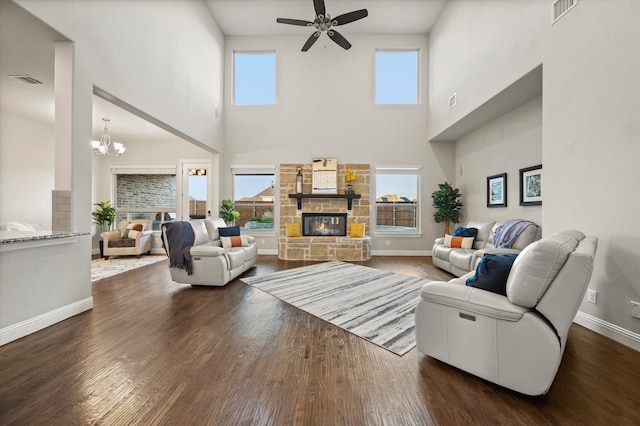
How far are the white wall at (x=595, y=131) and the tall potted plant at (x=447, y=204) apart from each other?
9.60 ft

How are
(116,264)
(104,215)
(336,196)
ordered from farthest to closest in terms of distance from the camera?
(336,196) < (104,215) < (116,264)

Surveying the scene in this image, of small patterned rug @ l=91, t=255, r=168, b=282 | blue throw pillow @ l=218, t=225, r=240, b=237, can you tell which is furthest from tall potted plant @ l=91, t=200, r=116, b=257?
blue throw pillow @ l=218, t=225, r=240, b=237

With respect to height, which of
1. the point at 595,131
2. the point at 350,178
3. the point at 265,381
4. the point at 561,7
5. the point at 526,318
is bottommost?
the point at 265,381

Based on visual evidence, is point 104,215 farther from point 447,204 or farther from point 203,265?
point 447,204

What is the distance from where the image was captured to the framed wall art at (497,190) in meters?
4.89

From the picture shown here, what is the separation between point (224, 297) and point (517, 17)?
5038 mm

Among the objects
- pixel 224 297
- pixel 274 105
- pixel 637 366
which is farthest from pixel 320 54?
pixel 637 366

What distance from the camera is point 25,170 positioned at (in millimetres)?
5676

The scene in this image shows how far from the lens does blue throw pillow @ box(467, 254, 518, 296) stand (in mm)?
1856

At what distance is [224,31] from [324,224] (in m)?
5.28

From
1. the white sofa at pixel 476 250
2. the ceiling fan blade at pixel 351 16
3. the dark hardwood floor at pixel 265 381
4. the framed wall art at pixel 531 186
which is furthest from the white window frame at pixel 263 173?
the framed wall art at pixel 531 186

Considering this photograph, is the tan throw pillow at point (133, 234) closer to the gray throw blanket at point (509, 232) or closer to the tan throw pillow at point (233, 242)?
the tan throw pillow at point (233, 242)

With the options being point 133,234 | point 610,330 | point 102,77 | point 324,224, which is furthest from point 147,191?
point 610,330

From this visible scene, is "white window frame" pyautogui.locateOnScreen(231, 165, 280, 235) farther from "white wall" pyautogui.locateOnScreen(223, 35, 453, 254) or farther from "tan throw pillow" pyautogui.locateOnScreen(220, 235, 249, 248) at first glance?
"tan throw pillow" pyautogui.locateOnScreen(220, 235, 249, 248)
